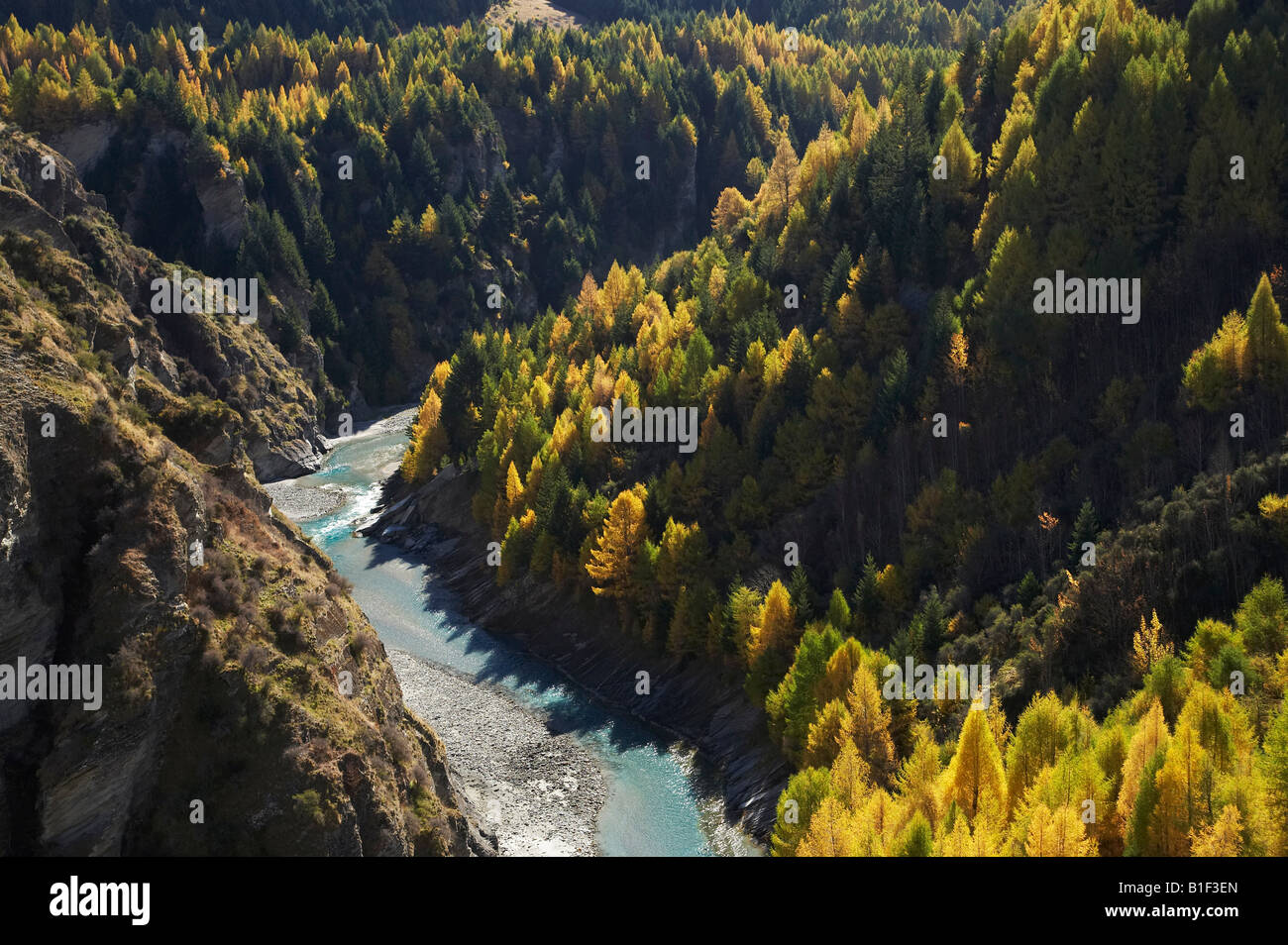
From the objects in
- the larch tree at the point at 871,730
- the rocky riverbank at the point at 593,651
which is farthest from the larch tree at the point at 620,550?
the larch tree at the point at 871,730

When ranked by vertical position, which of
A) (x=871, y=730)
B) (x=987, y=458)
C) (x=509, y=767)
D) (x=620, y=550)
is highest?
(x=987, y=458)

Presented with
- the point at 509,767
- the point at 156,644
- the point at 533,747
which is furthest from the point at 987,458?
the point at 156,644

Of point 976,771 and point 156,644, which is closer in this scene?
point 156,644

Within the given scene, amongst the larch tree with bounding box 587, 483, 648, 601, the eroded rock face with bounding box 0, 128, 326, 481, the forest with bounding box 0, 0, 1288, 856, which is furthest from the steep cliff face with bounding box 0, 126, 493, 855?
the larch tree with bounding box 587, 483, 648, 601

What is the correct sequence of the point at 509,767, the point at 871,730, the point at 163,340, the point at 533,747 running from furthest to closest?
the point at 163,340, the point at 533,747, the point at 509,767, the point at 871,730

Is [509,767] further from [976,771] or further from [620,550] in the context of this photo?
[976,771]

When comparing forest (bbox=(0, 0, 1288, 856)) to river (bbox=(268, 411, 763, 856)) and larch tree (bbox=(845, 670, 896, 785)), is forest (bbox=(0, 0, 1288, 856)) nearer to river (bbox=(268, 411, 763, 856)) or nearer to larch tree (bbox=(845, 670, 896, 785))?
larch tree (bbox=(845, 670, 896, 785))

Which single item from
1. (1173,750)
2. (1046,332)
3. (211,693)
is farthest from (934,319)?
(211,693)
